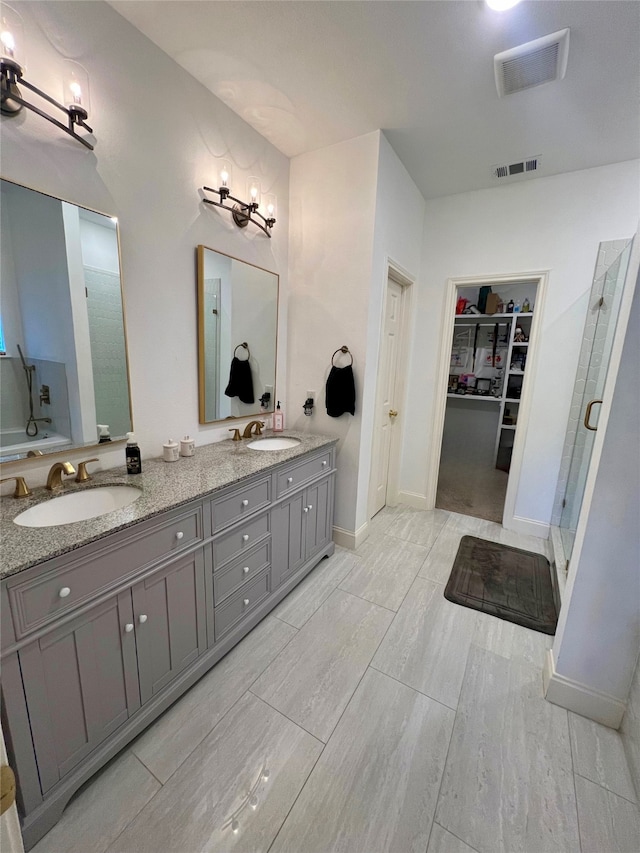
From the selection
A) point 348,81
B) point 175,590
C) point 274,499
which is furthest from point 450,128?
point 175,590

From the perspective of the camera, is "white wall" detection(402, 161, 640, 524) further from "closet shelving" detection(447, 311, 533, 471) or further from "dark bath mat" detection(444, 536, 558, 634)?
"closet shelving" detection(447, 311, 533, 471)

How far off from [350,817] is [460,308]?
4202 mm

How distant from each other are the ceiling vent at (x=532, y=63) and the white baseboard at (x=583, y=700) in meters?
2.77

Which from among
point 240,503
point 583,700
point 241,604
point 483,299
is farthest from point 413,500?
point 483,299

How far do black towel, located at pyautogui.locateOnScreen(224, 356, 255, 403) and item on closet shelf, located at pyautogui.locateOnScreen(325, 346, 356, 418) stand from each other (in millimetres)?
565

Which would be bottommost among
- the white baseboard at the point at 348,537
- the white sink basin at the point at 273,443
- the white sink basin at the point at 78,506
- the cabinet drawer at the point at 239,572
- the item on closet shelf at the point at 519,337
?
the white baseboard at the point at 348,537

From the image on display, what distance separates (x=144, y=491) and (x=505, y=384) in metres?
4.49

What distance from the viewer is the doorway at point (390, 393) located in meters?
2.89

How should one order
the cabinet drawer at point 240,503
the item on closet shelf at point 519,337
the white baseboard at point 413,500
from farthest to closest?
the item on closet shelf at point 519,337 → the white baseboard at point 413,500 → the cabinet drawer at point 240,503

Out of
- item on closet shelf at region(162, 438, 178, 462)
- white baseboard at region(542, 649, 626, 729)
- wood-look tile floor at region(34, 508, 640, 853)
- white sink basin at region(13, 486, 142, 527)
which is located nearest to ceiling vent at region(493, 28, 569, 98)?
item on closet shelf at region(162, 438, 178, 462)

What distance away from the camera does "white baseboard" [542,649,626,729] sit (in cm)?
145

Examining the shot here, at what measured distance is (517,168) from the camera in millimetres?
2506

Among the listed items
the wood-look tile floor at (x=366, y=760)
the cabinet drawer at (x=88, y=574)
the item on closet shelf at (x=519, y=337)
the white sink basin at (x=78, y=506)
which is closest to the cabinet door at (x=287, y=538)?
the wood-look tile floor at (x=366, y=760)

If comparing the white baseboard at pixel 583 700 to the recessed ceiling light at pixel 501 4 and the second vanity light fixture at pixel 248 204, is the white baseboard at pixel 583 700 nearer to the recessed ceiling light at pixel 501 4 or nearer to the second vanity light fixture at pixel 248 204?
the recessed ceiling light at pixel 501 4
